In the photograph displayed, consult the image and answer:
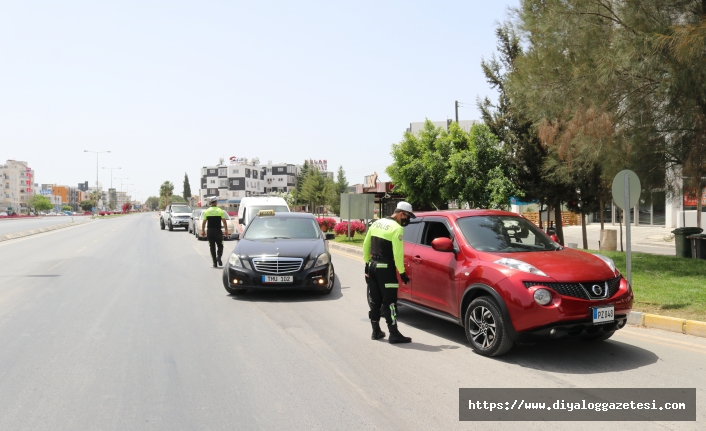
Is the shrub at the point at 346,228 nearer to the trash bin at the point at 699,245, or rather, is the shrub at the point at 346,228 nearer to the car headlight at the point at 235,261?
the trash bin at the point at 699,245

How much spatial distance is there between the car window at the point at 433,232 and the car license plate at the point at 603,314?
2037 millimetres

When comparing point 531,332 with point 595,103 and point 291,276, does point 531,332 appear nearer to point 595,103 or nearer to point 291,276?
point 291,276

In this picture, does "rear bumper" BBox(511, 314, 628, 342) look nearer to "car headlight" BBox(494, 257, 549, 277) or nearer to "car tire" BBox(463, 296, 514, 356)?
"car tire" BBox(463, 296, 514, 356)

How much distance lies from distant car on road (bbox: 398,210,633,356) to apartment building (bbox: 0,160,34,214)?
187 meters

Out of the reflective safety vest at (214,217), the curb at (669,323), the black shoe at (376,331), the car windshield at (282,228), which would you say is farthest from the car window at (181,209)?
the curb at (669,323)

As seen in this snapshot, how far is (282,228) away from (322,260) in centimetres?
169

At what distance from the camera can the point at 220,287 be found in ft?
37.5

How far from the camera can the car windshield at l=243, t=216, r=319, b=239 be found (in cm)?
1121

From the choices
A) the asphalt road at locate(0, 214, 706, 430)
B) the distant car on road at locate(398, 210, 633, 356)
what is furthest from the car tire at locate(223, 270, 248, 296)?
the distant car on road at locate(398, 210, 633, 356)

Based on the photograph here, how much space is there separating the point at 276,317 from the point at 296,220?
12.2 ft

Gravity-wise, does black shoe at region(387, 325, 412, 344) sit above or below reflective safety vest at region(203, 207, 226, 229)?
below

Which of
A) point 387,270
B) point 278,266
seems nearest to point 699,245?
point 278,266

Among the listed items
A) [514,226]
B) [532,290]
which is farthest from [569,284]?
[514,226]

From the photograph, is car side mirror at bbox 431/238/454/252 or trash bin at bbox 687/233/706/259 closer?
car side mirror at bbox 431/238/454/252
